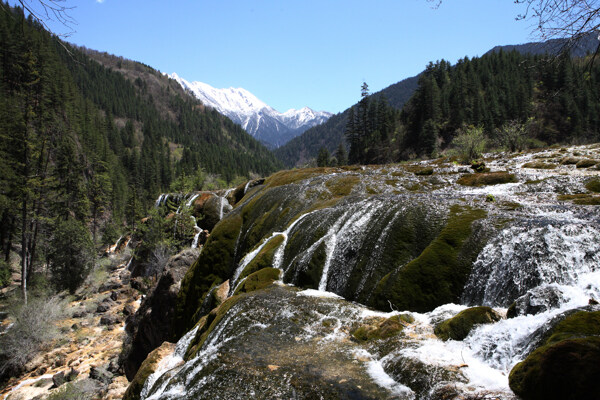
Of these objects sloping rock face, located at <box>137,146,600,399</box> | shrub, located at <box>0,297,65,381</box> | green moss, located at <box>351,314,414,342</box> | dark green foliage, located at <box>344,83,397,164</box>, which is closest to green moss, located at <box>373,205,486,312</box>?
sloping rock face, located at <box>137,146,600,399</box>

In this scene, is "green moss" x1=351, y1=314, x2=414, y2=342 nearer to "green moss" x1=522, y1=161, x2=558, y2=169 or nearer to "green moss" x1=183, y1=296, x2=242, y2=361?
"green moss" x1=183, y1=296, x2=242, y2=361

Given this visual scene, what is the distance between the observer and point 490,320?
6371 mm

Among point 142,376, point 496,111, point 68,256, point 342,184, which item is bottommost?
point 142,376

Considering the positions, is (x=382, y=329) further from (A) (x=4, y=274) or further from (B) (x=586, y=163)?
(A) (x=4, y=274)

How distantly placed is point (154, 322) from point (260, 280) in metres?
10.0

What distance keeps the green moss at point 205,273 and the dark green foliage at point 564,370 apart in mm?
14437

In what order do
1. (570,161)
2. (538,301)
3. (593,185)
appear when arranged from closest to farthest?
(538,301) → (593,185) → (570,161)

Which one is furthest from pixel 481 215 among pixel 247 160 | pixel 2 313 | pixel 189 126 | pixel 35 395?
pixel 189 126

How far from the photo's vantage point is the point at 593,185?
15758mm

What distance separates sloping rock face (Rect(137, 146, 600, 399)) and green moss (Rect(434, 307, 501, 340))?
48 mm

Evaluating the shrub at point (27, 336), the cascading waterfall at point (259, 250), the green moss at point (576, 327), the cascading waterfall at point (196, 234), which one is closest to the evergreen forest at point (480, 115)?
the cascading waterfall at point (196, 234)

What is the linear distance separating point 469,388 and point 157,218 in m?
32.9

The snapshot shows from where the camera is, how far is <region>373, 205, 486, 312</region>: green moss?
8820mm

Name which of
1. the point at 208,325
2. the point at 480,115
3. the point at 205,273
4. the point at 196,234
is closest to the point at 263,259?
the point at 208,325
